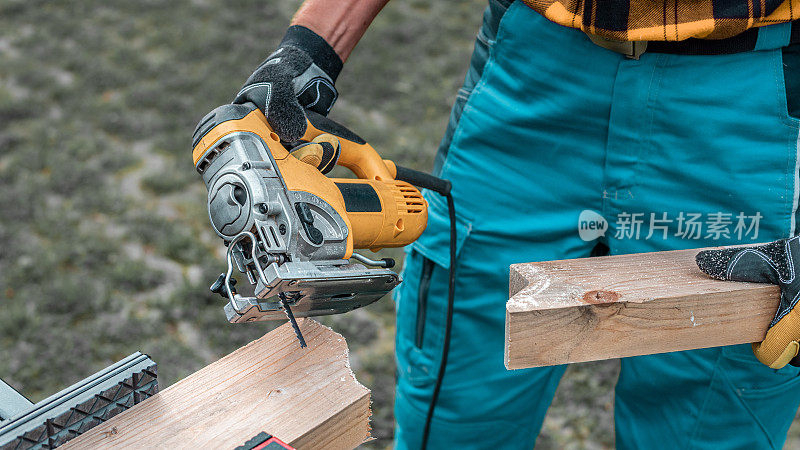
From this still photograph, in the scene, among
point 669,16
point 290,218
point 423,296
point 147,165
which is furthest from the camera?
point 147,165

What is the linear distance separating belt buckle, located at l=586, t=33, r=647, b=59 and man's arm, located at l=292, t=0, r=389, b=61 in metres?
0.52

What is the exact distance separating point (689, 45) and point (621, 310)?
23.8 inches

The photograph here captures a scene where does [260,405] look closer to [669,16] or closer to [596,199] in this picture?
[596,199]

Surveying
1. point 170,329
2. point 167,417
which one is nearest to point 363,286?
point 167,417

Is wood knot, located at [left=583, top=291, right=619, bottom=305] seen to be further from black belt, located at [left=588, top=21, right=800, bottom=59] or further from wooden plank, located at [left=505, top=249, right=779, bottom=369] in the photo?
black belt, located at [left=588, top=21, right=800, bottom=59]

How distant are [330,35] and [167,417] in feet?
3.01

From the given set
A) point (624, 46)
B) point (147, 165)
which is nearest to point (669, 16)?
point (624, 46)

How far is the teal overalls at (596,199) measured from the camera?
1468 mm

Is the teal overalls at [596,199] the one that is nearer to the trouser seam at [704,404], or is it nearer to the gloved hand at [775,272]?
the trouser seam at [704,404]

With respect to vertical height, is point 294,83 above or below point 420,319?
above

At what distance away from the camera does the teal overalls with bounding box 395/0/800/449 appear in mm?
1468

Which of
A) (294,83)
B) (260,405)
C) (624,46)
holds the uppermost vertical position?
(294,83)

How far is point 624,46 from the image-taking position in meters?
1.45

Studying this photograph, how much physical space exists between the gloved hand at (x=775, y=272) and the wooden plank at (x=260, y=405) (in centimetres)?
67
